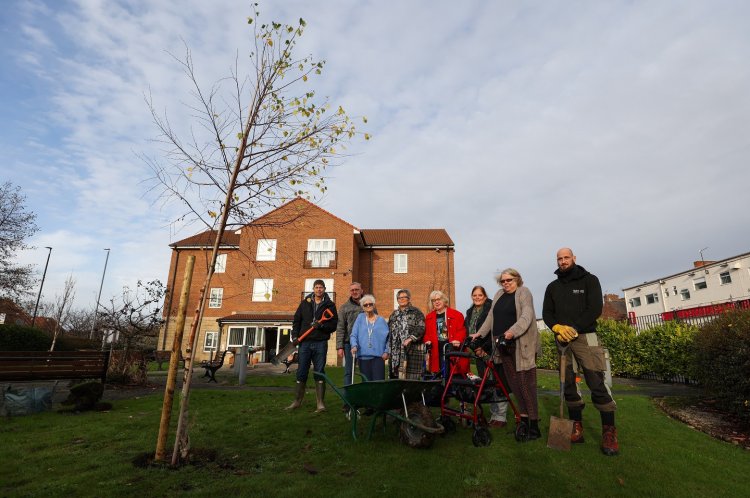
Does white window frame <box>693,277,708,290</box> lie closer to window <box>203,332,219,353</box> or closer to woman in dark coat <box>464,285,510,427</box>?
woman in dark coat <box>464,285,510,427</box>

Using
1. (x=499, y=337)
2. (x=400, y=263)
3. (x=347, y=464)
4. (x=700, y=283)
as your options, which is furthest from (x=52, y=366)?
(x=700, y=283)

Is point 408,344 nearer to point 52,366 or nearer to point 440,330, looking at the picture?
point 440,330

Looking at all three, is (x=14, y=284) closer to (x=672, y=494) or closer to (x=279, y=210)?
(x=279, y=210)

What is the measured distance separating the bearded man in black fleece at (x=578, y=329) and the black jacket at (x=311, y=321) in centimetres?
339

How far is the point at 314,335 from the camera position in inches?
258

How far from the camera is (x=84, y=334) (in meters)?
36.2

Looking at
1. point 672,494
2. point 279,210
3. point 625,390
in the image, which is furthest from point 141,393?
point 625,390

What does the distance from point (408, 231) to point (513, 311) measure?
91.9 feet

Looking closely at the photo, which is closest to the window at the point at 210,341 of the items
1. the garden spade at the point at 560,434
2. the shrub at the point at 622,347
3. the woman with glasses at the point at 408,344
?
the shrub at the point at 622,347

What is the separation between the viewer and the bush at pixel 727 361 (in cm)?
548

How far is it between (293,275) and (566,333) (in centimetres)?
2352

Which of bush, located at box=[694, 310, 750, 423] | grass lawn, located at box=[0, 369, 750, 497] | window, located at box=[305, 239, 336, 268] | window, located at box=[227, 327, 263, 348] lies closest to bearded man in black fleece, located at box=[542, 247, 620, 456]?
grass lawn, located at box=[0, 369, 750, 497]

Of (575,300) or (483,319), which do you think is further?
(483,319)

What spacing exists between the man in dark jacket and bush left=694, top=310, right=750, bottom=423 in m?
5.99
